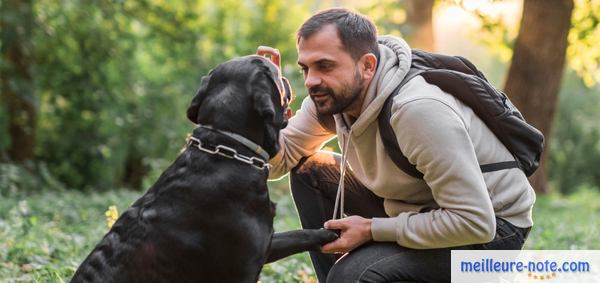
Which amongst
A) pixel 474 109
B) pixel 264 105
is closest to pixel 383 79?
pixel 474 109

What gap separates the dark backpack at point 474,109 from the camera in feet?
10.9

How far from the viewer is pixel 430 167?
316 cm

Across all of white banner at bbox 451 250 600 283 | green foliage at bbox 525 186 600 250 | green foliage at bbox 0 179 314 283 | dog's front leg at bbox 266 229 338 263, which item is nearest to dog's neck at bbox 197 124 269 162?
dog's front leg at bbox 266 229 338 263

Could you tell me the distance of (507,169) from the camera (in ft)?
11.2

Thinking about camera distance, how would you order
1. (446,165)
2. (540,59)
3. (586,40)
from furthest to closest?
(586,40)
(540,59)
(446,165)

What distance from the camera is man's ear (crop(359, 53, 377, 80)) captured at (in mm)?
3383

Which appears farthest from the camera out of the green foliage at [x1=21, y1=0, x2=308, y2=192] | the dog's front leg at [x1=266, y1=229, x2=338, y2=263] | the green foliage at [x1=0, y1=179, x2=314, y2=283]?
the green foliage at [x1=21, y1=0, x2=308, y2=192]

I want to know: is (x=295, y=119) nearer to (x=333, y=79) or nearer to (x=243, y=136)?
(x=333, y=79)

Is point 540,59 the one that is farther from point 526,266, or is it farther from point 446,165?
point 446,165

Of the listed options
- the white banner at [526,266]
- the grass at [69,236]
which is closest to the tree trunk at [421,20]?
the grass at [69,236]

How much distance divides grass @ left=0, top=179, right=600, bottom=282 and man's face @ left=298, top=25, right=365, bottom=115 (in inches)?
53.4

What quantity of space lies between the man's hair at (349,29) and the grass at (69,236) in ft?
5.13

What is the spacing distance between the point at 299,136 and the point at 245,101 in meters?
0.90

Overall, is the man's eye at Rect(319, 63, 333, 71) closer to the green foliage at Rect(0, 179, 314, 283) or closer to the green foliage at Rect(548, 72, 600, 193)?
the green foliage at Rect(0, 179, 314, 283)
